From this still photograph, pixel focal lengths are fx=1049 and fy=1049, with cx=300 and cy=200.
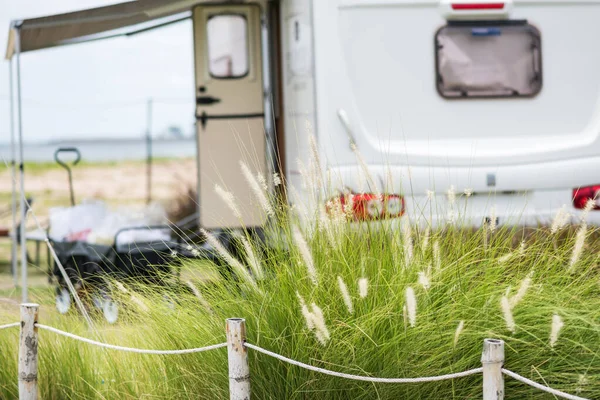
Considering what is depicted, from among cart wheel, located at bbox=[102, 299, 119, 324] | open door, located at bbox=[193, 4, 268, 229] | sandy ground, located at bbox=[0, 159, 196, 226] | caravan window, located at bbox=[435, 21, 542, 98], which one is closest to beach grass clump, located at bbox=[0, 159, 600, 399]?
cart wheel, located at bbox=[102, 299, 119, 324]

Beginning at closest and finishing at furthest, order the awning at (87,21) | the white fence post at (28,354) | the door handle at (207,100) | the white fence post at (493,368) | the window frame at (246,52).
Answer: the white fence post at (493,368), the white fence post at (28,354), the awning at (87,21), the window frame at (246,52), the door handle at (207,100)

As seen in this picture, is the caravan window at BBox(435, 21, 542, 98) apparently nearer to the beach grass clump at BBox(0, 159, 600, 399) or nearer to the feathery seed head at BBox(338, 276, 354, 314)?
the beach grass clump at BBox(0, 159, 600, 399)

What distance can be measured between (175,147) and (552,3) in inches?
1049

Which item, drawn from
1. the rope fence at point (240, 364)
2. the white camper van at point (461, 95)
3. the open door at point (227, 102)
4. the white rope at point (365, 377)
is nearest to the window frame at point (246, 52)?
the open door at point (227, 102)

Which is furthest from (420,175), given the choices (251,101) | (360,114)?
(251,101)

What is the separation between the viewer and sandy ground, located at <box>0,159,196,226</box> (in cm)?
2366

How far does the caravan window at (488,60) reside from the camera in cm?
690

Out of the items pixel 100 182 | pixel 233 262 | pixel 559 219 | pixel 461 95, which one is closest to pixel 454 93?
pixel 461 95

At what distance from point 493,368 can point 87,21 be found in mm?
4799

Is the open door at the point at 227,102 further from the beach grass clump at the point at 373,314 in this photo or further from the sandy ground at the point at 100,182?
the sandy ground at the point at 100,182

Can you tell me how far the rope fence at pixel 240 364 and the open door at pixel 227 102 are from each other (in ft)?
12.3

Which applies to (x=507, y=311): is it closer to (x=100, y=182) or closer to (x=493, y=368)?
(x=493, y=368)

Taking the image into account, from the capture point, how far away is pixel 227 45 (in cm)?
851

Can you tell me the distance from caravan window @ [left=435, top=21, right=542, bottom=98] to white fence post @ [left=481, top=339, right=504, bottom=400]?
12.4ft
